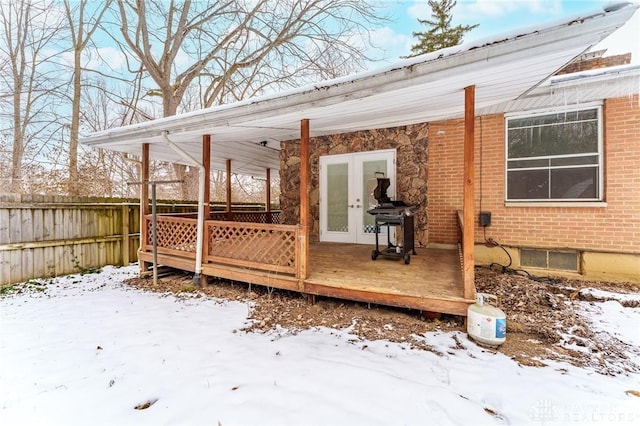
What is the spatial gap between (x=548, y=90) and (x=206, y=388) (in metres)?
5.33

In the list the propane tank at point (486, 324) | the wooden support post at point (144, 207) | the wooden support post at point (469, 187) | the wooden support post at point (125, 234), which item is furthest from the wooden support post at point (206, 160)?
the propane tank at point (486, 324)

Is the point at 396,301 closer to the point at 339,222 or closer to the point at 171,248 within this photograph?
the point at 339,222

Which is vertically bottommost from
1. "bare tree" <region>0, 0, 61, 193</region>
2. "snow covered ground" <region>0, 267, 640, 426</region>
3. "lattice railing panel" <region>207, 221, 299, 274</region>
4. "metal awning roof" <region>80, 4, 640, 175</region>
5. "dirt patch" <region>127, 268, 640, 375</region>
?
"snow covered ground" <region>0, 267, 640, 426</region>

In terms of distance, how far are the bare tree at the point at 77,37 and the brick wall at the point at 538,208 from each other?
1108cm

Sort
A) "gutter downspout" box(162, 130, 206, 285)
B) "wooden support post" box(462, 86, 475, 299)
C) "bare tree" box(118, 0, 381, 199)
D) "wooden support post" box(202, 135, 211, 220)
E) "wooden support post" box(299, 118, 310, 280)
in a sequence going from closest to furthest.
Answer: "wooden support post" box(462, 86, 475, 299), "wooden support post" box(299, 118, 310, 280), "gutter downspout" box(162, 130, 206, 285), "wooden support post" box(202, 135, 211, 220), "bare tree" box(118, 0, 381, 199)

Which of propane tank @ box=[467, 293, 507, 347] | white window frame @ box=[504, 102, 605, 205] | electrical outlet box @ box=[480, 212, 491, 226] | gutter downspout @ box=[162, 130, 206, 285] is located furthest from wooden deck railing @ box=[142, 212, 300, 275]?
white window frame @ box=[504, 102, 605, 205]

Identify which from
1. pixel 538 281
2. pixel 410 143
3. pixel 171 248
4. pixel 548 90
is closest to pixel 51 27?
pixel 171 248

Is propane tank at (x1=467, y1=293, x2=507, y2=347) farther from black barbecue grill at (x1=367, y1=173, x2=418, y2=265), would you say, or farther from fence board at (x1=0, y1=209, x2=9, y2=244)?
fence board at (x1=0, y1=209, x2=9, y2=244)

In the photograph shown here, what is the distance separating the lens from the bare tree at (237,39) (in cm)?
990

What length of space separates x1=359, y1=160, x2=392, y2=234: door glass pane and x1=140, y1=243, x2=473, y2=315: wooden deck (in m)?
1.12

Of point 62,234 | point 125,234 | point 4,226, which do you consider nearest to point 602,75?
point 125,234

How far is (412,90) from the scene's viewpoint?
3.02 m

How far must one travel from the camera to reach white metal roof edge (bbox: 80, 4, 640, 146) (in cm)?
199

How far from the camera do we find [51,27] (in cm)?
900
